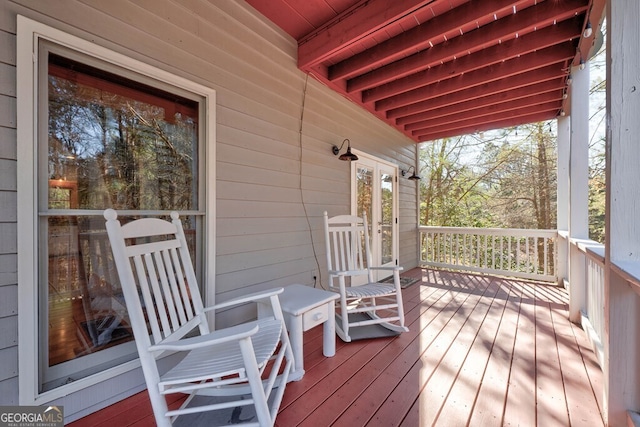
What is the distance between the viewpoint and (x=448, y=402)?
159 cm

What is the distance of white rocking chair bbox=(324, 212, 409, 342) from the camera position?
7.89 feet

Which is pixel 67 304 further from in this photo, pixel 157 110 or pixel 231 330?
pixel 157 110

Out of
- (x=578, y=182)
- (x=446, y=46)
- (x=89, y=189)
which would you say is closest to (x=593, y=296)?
(x=578, y=182)

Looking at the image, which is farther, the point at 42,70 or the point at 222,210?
the point at 222,210

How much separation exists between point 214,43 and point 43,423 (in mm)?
2464

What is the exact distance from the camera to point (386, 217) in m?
4.46

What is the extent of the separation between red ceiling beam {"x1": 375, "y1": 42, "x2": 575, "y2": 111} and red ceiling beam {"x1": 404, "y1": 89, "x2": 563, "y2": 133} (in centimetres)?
74

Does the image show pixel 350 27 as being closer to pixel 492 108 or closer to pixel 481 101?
pixel 481 101

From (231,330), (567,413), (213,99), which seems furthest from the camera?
(213,99)

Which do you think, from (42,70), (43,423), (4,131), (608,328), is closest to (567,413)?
(608,328)

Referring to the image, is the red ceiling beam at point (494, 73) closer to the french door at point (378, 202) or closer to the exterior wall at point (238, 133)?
the exterior wall at point (238, 133)

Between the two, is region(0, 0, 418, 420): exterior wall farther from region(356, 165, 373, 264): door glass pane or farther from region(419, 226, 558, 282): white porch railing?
region(419, 226, 558, 282): white porch railing

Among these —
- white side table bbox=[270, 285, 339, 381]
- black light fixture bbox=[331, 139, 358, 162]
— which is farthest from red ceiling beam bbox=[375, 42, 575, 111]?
white side table bbox=[270, 285, 339, 381]

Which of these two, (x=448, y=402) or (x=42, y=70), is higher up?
(x=42, y=70)
